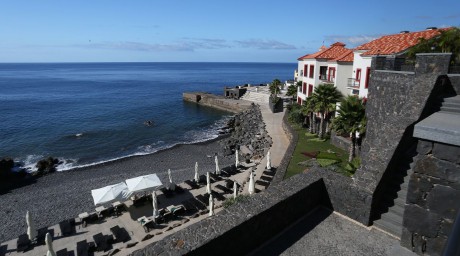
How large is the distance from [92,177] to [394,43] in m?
31.8

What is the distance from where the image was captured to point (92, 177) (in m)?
28.7

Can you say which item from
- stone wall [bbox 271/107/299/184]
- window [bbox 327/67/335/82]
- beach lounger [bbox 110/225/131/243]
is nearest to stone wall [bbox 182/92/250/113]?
stone wall [bbox 271/107/299/184]

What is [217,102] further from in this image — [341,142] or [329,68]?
[341,142]

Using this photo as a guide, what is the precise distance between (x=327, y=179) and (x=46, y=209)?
21847 millimetres

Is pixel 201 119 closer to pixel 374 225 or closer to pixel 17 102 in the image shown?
pixel 374 225

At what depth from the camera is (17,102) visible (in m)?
75.1

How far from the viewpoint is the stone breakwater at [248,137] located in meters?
31.4

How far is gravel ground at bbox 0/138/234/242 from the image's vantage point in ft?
66.8

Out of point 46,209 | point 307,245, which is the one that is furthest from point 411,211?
point 46,209

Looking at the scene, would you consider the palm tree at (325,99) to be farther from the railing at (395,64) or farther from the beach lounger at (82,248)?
the beach lounger at (82,248)

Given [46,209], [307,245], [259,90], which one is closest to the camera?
[307,245]

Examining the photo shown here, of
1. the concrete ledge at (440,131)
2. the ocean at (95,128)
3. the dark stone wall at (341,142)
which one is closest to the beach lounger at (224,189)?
the dark stone wall at (341,142)

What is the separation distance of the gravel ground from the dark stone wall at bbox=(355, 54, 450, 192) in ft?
54.7

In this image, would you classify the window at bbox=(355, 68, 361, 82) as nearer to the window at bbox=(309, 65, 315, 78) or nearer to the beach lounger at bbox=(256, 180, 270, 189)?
the window at bbox=(309, 65, 315, 78)
